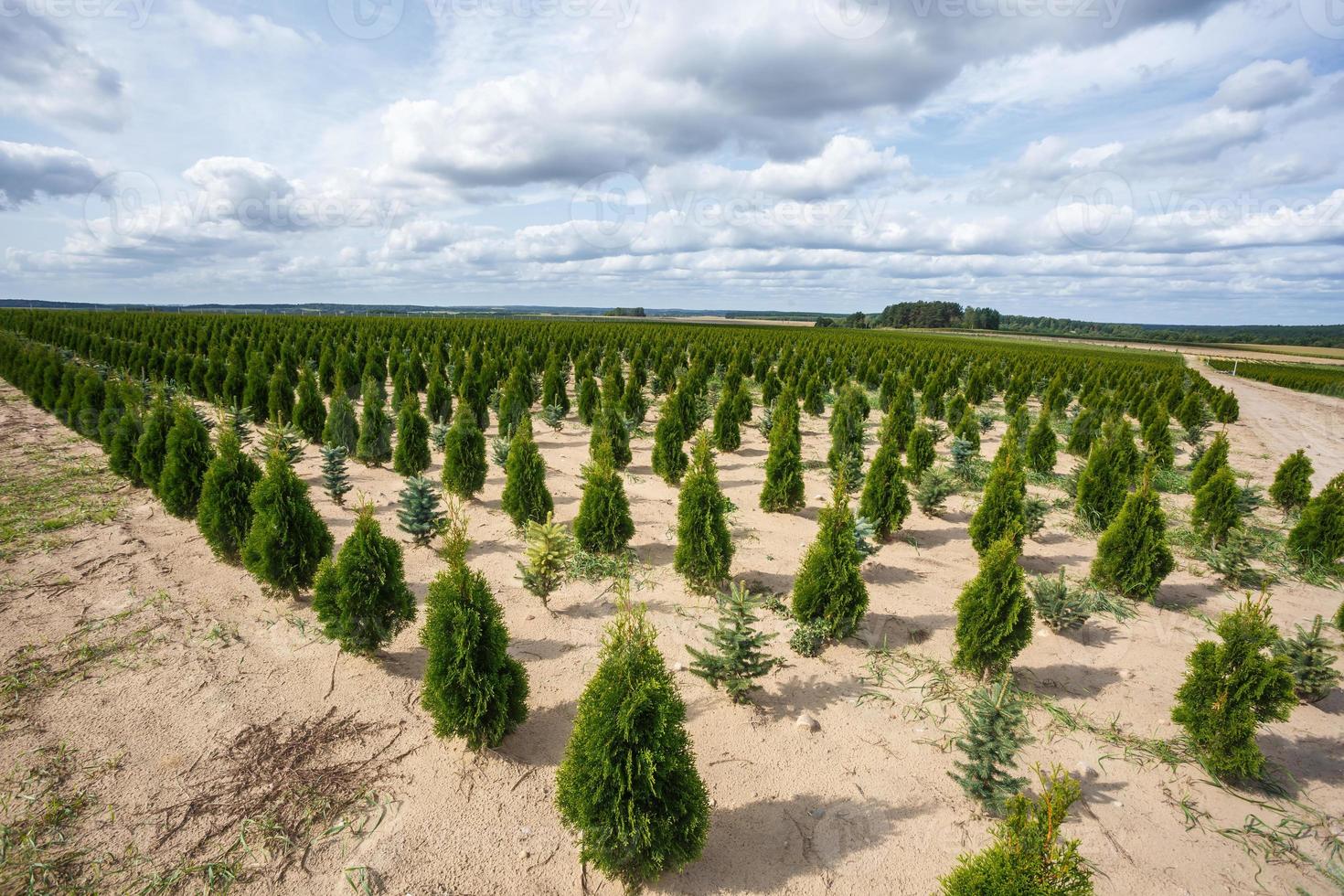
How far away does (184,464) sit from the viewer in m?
8.13

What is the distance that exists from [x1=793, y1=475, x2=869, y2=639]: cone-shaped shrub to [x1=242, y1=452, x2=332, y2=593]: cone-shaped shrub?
5.42 meters

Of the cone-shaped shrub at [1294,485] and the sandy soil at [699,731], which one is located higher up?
the cone-shaped shrub at [1294,485]

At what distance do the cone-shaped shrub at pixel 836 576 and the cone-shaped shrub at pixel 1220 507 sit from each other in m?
7.15

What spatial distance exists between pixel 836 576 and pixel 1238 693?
3.08 m

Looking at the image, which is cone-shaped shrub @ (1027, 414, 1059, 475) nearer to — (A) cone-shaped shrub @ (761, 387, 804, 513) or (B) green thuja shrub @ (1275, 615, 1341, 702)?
(A) cone-shaped shrub @ (761, 387, 804, 513)

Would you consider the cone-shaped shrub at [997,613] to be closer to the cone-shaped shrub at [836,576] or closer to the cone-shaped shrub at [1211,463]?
the cone-shaped shrub at [836,576]

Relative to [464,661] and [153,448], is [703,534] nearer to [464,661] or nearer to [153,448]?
[464,661]

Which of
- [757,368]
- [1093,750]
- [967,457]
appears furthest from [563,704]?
[757,368]

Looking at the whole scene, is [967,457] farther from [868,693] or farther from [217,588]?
[217,588]

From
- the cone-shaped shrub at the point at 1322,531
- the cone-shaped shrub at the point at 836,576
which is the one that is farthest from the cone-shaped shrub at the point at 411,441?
the cone-shaped shrub at the point at 1322,531

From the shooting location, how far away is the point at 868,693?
215 inches

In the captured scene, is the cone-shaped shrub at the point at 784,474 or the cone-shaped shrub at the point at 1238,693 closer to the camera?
the cone-shaped shrub at the point at 1238,693

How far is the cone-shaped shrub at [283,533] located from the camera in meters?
6.15

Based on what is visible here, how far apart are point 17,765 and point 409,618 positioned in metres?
2.73
